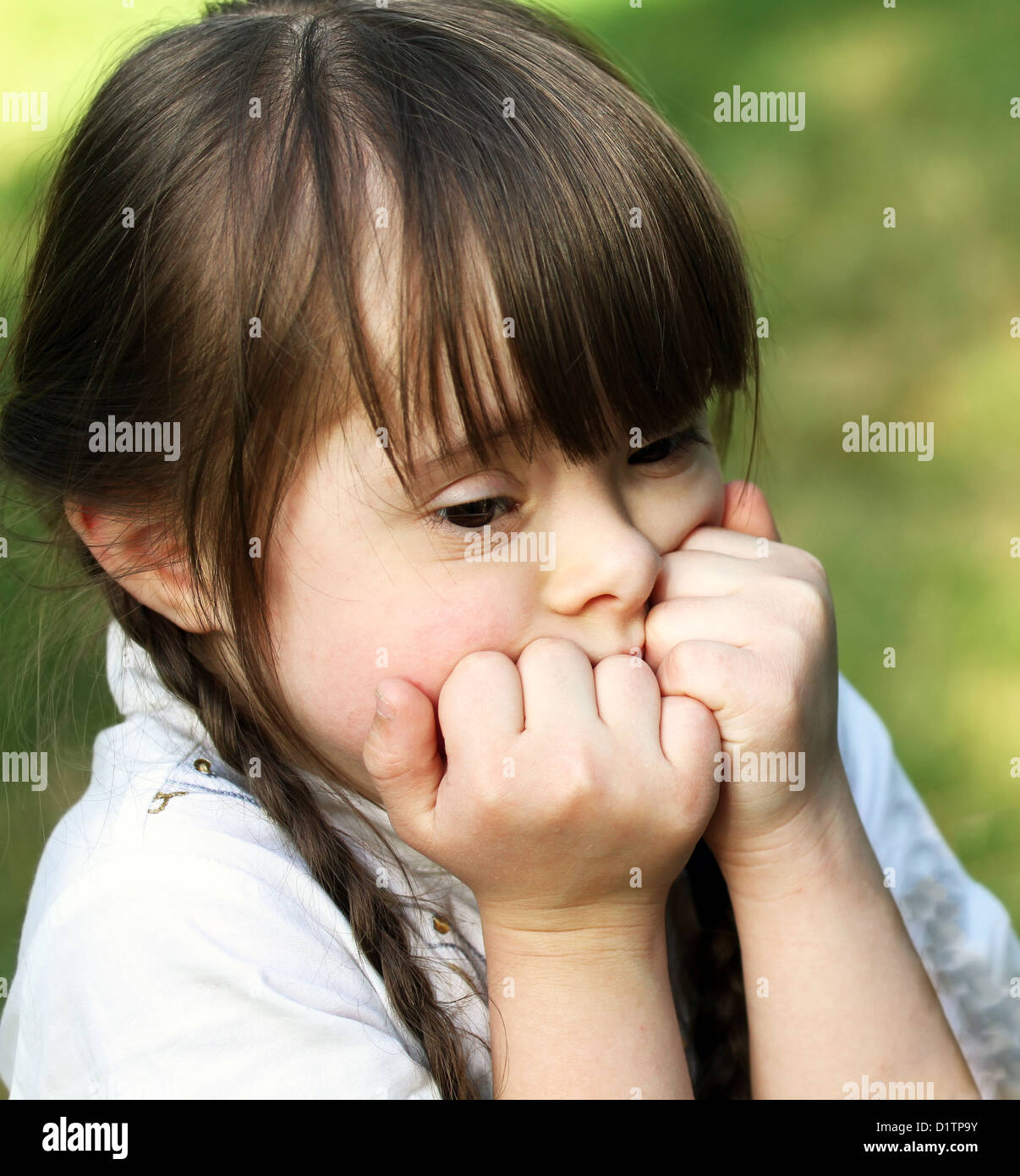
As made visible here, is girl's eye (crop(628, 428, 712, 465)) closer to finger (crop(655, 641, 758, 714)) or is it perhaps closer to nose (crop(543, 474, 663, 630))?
nose (crop(543, 474, 663, 630))

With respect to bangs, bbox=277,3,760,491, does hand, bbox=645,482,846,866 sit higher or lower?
lower

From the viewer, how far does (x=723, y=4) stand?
495cm

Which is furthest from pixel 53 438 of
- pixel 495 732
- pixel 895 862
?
pixel 895 862

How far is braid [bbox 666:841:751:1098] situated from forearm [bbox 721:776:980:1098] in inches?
11.9

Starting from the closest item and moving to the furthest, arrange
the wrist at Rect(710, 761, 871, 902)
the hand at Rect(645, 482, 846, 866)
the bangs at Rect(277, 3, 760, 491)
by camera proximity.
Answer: the bangs at Rect(277, 3, 760, 491)
the hand at Rect(645, 482, 846, 866)
the wrist at Rect(710, 761, 871, 902)

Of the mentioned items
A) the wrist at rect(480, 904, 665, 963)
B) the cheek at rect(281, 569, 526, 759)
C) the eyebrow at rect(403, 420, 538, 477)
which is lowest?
the wrist at rect(480, 904, 665, 963)

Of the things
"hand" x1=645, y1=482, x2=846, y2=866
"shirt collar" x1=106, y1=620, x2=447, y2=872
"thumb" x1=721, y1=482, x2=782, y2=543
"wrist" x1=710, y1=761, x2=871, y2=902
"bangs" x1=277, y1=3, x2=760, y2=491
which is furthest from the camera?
"thumb" x1=721, y1=482, x2=782, y2=543

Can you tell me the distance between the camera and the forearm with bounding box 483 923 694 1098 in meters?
1.56

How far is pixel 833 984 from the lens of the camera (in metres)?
1.72

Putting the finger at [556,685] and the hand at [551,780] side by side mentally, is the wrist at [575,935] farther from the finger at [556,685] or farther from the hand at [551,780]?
the finger at [556,685]

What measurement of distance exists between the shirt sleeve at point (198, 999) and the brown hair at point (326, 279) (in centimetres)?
13

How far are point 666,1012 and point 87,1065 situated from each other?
766 mm

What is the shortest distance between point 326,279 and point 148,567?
0.55 metres

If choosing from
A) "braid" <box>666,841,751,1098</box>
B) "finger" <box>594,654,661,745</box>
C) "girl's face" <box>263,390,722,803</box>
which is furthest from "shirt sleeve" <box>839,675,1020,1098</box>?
"girl's face" <box>263,390,722,803</box>
